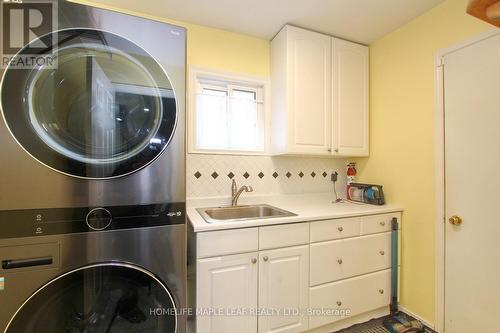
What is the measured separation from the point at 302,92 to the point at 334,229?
3.60ft

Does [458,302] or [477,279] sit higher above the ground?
[477,279]

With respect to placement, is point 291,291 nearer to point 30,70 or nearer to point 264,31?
point 30,70

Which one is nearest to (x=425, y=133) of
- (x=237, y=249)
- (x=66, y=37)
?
(x=237, y=249)

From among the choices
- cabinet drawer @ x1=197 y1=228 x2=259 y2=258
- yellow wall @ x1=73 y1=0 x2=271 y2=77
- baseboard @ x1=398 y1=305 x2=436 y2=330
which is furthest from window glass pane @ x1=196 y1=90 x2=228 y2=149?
baseboard @ x1=398 y1=305 x2=436 y2=330

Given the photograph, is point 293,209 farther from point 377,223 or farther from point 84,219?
point 84,219

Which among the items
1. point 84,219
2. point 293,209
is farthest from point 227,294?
point 84,219

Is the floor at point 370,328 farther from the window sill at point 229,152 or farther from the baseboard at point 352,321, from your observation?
the window sill at point 229,152

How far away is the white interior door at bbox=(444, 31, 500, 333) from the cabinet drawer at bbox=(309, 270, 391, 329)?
0.39 m

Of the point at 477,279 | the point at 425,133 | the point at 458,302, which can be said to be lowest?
the point at 458,302

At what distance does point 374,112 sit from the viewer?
2088 millimetres

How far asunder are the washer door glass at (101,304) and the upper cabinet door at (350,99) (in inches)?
66.6

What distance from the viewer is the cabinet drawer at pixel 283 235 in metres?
1.37

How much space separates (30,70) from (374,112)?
2349 millimetres

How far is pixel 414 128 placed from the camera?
1.75 m
